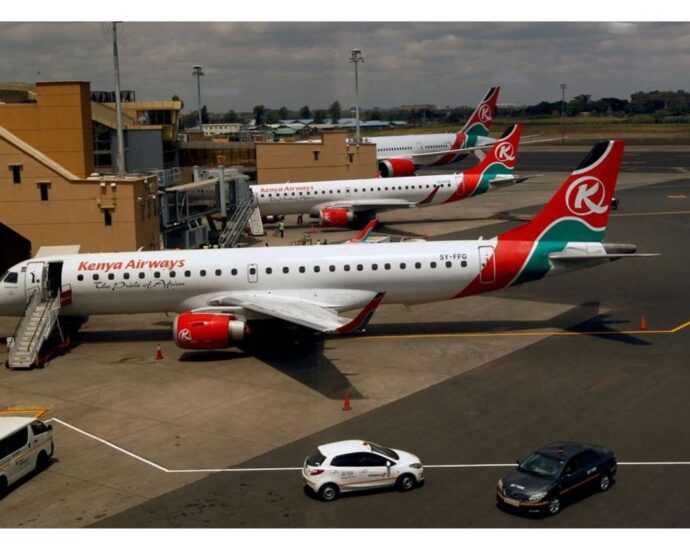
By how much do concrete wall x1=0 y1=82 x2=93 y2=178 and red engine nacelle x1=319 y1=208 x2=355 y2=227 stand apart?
2456 cm

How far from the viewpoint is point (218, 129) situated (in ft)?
286

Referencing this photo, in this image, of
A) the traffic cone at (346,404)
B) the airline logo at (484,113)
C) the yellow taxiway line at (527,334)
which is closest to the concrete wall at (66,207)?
the yellow taxiway line at (527,334)

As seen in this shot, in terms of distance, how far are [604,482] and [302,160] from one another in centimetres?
6015

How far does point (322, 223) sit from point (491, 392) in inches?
1598

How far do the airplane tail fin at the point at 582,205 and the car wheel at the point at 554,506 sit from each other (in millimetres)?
18746

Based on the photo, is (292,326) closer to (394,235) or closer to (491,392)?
(491,392)

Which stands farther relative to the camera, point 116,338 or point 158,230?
point 158,230

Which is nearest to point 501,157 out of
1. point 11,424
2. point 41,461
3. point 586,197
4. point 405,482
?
point 586,197

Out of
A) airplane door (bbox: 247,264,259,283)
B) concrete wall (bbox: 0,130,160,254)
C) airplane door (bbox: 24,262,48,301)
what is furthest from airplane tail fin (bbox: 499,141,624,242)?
airplane door (bbox: 24,262,48,301)

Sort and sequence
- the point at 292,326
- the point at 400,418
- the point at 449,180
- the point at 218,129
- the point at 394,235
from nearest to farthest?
the point at 400,418 → the point at 292,326 → the point at 394,235 → the point at 449,180 → the point at 218,129

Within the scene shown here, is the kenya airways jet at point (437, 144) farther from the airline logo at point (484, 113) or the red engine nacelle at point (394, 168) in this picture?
the red engine nacelle at point (394, 168)

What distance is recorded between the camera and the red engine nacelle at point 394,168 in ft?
294

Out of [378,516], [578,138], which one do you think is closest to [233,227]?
[378,516]

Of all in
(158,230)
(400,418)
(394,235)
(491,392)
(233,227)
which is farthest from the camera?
(394,235)
